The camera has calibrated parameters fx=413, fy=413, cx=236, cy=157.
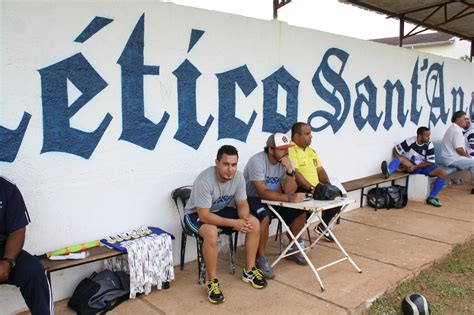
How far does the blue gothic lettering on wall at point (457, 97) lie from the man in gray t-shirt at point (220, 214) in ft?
22.3

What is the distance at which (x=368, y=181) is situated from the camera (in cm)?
614

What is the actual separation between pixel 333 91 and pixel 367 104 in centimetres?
91

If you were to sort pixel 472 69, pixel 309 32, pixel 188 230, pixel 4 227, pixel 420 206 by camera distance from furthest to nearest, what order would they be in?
pixel 472 69 → pixel 420 206 → pixel 309 32 → pixel 188 230 → pixel 4 227

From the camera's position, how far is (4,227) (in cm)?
276

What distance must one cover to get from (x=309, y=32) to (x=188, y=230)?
302cm

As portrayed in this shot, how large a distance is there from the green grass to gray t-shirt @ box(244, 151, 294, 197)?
1.41 metres

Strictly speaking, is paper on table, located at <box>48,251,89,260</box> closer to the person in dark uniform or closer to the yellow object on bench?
the yellow object on bench

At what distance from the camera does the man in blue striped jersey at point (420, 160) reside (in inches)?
255

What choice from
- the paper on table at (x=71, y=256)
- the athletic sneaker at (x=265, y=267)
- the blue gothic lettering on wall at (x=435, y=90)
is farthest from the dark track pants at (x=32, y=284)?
the blue gothic lettering on wall at (x=435, y=90)

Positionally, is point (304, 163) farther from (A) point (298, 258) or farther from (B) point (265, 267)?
(B) point (265, 267)

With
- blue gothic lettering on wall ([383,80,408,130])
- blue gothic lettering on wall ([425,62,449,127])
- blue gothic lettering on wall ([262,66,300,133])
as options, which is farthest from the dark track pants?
blue gothic lettering on wall ([425,62,449,127])

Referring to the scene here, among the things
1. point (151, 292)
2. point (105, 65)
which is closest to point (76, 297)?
point (151, 292)

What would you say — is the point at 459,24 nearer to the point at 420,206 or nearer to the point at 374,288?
the point at 420,206

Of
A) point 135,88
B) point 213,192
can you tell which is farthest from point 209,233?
point 135,88
